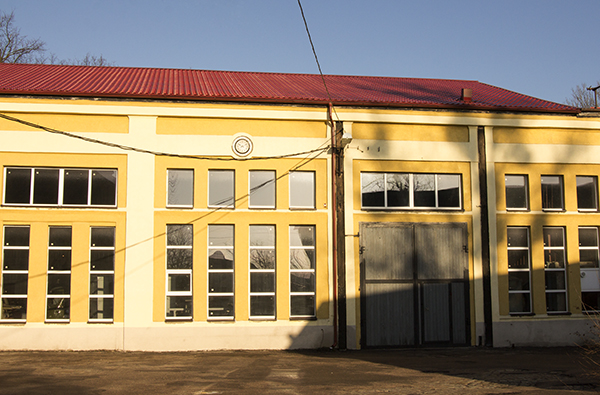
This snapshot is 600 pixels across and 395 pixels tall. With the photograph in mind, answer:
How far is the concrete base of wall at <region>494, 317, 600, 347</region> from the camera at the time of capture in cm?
1450

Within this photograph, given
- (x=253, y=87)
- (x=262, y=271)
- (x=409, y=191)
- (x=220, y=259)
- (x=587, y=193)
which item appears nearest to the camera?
(x=220, y=259)

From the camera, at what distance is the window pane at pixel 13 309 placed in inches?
518

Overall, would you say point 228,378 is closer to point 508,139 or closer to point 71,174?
point 71,174

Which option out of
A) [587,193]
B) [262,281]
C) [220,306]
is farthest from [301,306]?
[587,193]

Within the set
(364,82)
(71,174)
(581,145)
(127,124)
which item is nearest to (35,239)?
(71,174)

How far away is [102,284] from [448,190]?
9.60 meters

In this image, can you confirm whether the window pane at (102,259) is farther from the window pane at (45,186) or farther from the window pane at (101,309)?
the window pane at (45,186)

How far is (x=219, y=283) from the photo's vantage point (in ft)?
45.5

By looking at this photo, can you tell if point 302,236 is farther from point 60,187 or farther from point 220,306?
point 60,187

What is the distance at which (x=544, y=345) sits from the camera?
576 inches

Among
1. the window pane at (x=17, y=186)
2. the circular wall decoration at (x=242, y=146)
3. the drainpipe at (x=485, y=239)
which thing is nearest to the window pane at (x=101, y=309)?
the window pane at (x=17, y=186)

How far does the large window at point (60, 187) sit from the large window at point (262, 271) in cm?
381

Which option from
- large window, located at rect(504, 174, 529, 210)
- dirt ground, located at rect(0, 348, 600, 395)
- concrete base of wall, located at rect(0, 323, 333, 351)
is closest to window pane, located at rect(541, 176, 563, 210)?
large window, located at rect(504, 174, 529, 210)

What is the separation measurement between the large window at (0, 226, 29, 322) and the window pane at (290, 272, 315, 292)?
6.69 metres
